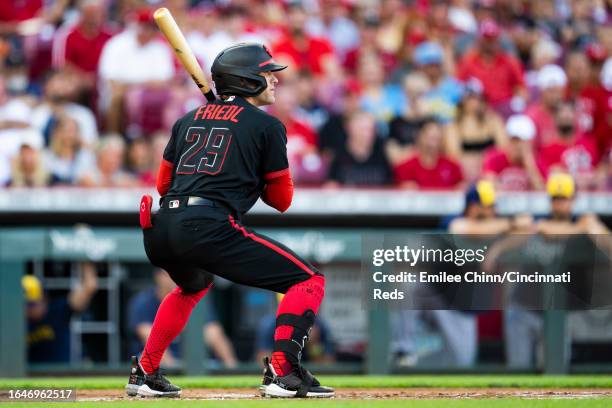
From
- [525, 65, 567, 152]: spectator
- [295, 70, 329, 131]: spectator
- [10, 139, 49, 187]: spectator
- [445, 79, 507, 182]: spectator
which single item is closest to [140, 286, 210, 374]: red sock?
[10, 139, 49, 187]: spectator

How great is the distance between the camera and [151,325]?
9.05m

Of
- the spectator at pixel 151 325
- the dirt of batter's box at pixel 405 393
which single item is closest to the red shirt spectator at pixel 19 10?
the spectator at pixel 151 325

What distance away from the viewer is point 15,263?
9.11 m

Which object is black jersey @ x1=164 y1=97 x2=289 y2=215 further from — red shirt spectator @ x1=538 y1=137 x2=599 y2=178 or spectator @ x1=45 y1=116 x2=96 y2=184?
red shirt spectator @ x1=538 y1=137 x2=599 y2=178

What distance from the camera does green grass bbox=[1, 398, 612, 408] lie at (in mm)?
5207

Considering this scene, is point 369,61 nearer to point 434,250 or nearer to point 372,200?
point 372,200

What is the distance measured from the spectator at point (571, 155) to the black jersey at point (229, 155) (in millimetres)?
5895

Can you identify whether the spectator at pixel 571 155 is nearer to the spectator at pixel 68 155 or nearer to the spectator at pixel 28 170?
the spectator at pixel 68 155

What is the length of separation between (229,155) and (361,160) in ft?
18.4

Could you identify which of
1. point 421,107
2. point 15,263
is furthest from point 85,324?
point 421,107

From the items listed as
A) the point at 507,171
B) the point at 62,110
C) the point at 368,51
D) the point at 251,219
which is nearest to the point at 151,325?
the point at 251,219

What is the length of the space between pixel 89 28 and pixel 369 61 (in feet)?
9.28

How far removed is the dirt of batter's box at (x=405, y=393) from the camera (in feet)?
19.7

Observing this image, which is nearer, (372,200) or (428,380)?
(428,380)
